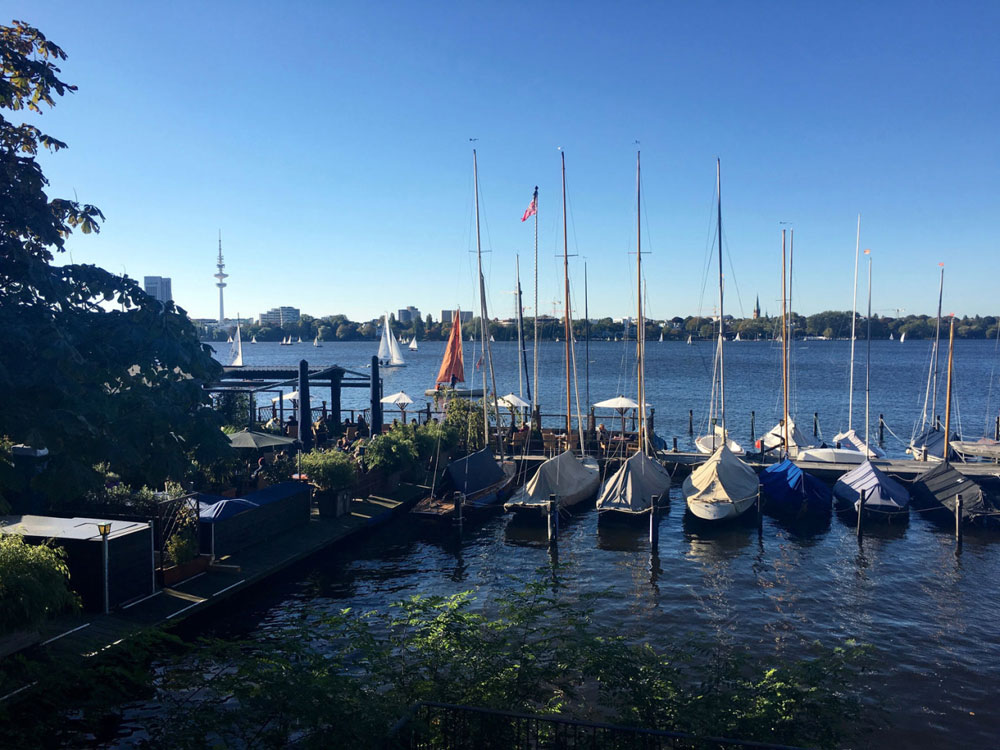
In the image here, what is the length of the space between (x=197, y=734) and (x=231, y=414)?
2833cm

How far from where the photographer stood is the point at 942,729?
1401 cm

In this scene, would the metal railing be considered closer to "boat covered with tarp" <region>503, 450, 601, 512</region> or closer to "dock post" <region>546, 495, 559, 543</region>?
"dock post" <region>546, 495, 559, 543</region>

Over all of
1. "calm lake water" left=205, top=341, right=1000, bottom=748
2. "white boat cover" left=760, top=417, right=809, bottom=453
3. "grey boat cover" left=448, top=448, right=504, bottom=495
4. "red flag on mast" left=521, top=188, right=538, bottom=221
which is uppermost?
"red flag on mast" left=521, top=188, right=538, bottom=221

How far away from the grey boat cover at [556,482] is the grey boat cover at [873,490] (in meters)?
10.7

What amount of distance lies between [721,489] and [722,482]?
399 millimetres

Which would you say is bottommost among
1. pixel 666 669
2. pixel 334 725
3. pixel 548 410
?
pixel 548 410

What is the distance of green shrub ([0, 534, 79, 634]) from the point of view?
10609mm

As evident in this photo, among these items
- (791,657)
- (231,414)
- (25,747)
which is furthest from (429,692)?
(231,414)

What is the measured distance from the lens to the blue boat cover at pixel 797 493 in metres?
30.0

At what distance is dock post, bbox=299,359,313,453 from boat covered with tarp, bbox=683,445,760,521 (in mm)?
15374

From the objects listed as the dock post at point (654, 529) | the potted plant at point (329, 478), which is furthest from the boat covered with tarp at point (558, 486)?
the potted plant at point (329, 478)

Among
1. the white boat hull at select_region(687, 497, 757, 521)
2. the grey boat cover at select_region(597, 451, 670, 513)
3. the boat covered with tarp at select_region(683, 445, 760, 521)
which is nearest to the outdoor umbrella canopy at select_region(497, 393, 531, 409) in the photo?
the grey boat cover at select_region(597, 451, 670, 513)

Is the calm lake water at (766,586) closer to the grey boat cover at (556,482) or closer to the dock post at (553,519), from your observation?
the dock post at (553,519)

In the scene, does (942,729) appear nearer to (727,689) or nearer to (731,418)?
(727,689)
